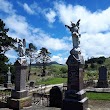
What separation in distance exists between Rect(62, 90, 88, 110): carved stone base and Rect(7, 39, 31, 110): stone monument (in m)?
3.48

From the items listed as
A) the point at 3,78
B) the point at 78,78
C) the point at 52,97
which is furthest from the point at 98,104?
the point at 3,78

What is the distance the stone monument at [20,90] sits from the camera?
1429 centimetres

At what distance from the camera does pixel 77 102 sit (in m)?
11.8

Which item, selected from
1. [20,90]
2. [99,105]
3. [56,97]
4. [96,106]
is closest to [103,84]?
[99,105]

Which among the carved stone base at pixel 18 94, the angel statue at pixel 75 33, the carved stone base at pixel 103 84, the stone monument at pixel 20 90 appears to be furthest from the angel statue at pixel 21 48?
the carved stone base at pixel 103 84

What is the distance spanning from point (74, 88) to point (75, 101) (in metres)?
0.74

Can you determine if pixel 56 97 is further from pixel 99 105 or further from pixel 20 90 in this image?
pixel 99 105

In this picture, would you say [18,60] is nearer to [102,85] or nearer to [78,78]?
[78,78]

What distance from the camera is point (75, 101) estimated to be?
1191 cm


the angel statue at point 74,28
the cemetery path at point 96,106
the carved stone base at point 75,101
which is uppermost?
the angel statue at point 74,28

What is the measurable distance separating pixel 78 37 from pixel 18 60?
4.73 m

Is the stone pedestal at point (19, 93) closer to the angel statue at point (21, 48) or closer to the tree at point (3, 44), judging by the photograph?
the angel statue at point (21, 48)

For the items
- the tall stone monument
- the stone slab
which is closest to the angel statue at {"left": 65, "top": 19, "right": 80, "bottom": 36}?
the tall stone monument

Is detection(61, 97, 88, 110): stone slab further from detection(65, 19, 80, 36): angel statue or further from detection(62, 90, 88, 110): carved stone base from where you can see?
detection(65, 19, 80, 36): angel statue
